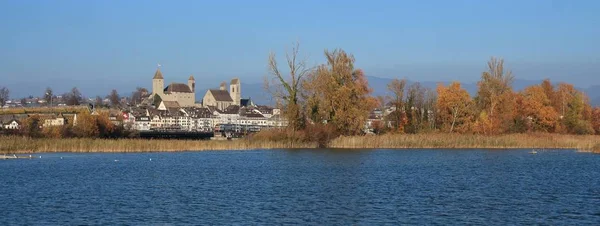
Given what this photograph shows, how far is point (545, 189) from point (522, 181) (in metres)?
3.91

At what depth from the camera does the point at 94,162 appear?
157ft

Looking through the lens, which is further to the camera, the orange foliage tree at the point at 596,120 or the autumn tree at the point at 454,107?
the orange foliage tree at the point at 596,120

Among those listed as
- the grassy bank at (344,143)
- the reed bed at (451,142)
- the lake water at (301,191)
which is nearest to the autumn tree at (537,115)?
the grassy bank at (344,143)

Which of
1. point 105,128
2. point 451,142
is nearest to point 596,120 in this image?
point 451,142

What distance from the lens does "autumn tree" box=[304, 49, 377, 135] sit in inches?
2734

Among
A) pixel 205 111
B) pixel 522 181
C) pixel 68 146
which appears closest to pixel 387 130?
pixel 68 146

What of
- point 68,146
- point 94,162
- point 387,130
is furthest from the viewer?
point 387,130

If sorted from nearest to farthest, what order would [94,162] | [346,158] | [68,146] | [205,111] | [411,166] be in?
[411,166] < [94,162] < [346,158] < [68,146] < [205,111]

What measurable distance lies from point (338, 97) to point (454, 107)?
14.8 m

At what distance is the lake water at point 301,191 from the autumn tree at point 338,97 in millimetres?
18663

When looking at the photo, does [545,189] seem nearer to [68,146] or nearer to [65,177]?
[65,177]

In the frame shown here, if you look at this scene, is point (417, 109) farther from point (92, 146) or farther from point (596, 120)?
point (92, 146)

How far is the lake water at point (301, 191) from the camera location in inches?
942

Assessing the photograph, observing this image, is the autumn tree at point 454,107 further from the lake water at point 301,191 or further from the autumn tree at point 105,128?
the autumn tree at point 105,128
